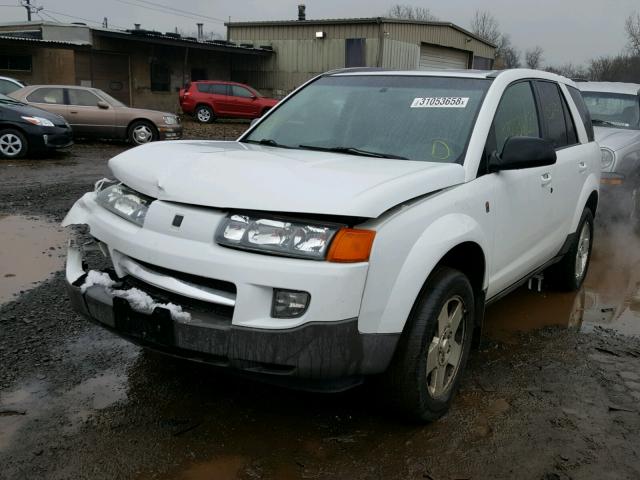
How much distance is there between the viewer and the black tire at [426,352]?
2822mm

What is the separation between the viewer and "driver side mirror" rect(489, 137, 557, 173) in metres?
3.42

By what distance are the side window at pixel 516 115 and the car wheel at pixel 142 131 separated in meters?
12.6

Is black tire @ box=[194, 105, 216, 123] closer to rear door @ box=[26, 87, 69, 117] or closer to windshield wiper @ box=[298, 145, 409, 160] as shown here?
rear door @ box=[26, 87, 69, 117]

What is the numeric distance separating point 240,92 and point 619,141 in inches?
711

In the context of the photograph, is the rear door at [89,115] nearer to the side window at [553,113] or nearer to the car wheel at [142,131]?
the car wheel at [142,131]

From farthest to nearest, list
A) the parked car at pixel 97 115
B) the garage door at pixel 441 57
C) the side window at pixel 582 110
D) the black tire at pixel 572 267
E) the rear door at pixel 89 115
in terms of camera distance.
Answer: the garage door at pixel 441 57, the rear door at pixel 89 115, the parked car at pixel 97 115, the side window at pixel 582 110, the black tire at pixel 572 267

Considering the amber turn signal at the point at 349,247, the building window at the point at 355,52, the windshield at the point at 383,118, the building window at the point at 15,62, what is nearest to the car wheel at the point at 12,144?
the windshield at the point at 383,118

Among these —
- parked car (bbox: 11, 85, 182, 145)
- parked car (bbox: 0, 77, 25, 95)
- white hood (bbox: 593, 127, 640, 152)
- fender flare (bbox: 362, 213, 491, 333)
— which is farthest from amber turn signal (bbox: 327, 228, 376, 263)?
parked car (bbox: 0, 77, 25, 95)

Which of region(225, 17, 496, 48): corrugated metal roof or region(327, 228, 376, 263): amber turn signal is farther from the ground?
region(225, 17, 496, 48): corrugated metal roof

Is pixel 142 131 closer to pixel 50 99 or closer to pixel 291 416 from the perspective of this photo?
pixel 50 99

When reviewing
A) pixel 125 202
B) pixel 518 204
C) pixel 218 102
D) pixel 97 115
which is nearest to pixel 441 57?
pixel 218 102

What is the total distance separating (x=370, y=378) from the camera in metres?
2.87

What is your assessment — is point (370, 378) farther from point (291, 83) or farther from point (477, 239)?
point (291, 83)

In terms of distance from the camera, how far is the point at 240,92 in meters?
23.9
